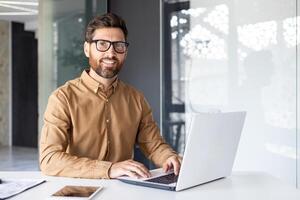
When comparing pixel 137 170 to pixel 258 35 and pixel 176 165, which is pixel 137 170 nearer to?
pixel 176 165

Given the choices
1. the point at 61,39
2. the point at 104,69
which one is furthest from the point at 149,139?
the point at 61,39

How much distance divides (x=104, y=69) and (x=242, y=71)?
1965mm

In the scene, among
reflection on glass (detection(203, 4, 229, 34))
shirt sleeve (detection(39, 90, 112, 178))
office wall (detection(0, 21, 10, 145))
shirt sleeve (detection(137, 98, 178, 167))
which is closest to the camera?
shirt sleeve (detection(39, 90, 112, 178))

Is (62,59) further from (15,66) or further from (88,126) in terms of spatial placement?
(15,66)

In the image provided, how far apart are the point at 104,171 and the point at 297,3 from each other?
7.97 feet

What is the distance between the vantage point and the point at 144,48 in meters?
4.07

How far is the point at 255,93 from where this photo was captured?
11.6 ft

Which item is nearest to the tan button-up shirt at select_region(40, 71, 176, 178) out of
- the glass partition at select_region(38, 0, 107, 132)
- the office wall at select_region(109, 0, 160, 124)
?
the office wall at select_region(109, 0, 160, 124)

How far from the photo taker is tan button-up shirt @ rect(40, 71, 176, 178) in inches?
65.6

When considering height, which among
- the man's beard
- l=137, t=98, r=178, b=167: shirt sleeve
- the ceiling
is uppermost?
the ceiling

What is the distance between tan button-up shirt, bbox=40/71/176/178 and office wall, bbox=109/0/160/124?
6.30ft

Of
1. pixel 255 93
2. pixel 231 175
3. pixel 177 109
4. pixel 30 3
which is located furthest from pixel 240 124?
pixel 30 3

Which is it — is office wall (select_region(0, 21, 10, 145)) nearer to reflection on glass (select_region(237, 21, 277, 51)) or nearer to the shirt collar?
reflection on glass (select_region(237, 21, 277, 51))

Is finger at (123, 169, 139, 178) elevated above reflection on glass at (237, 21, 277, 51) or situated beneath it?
situated beneath
